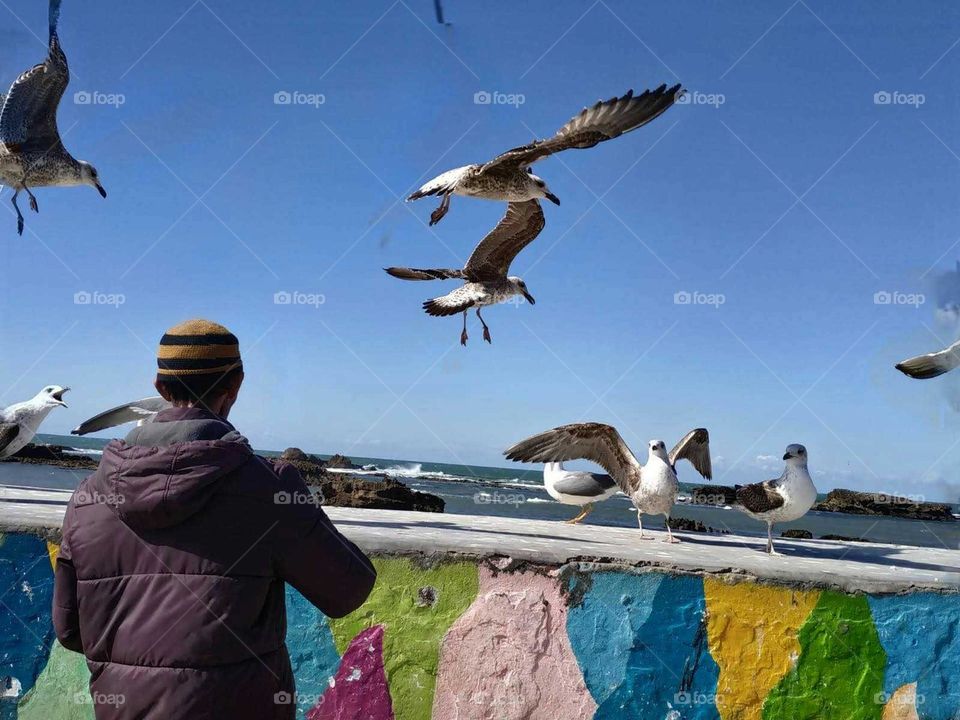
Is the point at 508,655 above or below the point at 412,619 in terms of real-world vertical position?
below

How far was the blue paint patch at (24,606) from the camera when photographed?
131 inches

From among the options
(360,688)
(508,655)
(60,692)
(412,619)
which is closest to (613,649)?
(508,655)

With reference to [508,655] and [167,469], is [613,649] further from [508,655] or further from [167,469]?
[167,469]

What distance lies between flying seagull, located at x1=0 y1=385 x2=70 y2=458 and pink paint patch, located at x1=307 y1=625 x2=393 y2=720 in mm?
4743

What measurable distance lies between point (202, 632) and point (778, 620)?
7.33ft

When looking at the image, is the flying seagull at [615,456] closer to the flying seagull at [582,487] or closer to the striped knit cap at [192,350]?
the flying seagull at [582,487]

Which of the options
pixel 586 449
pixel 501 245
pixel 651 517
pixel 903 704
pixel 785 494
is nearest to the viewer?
pixel 903 704

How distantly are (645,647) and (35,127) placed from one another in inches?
249

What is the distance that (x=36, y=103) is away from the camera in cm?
664

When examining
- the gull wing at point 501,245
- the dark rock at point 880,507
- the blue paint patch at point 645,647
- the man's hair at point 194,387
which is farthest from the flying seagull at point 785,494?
the dark rock at point 880,507

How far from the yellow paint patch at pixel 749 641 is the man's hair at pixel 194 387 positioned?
2.08m

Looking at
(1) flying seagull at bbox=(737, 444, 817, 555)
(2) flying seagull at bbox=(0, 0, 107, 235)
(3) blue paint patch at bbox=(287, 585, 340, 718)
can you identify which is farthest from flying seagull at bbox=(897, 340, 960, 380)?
(2) flying seagull at bbox=(0, 0, 107, 235)

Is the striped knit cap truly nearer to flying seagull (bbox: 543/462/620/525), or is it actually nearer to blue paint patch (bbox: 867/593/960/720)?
blue paint patch (bbox: 867/593/960/720)

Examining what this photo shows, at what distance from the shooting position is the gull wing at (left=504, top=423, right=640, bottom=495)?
18.1ft
